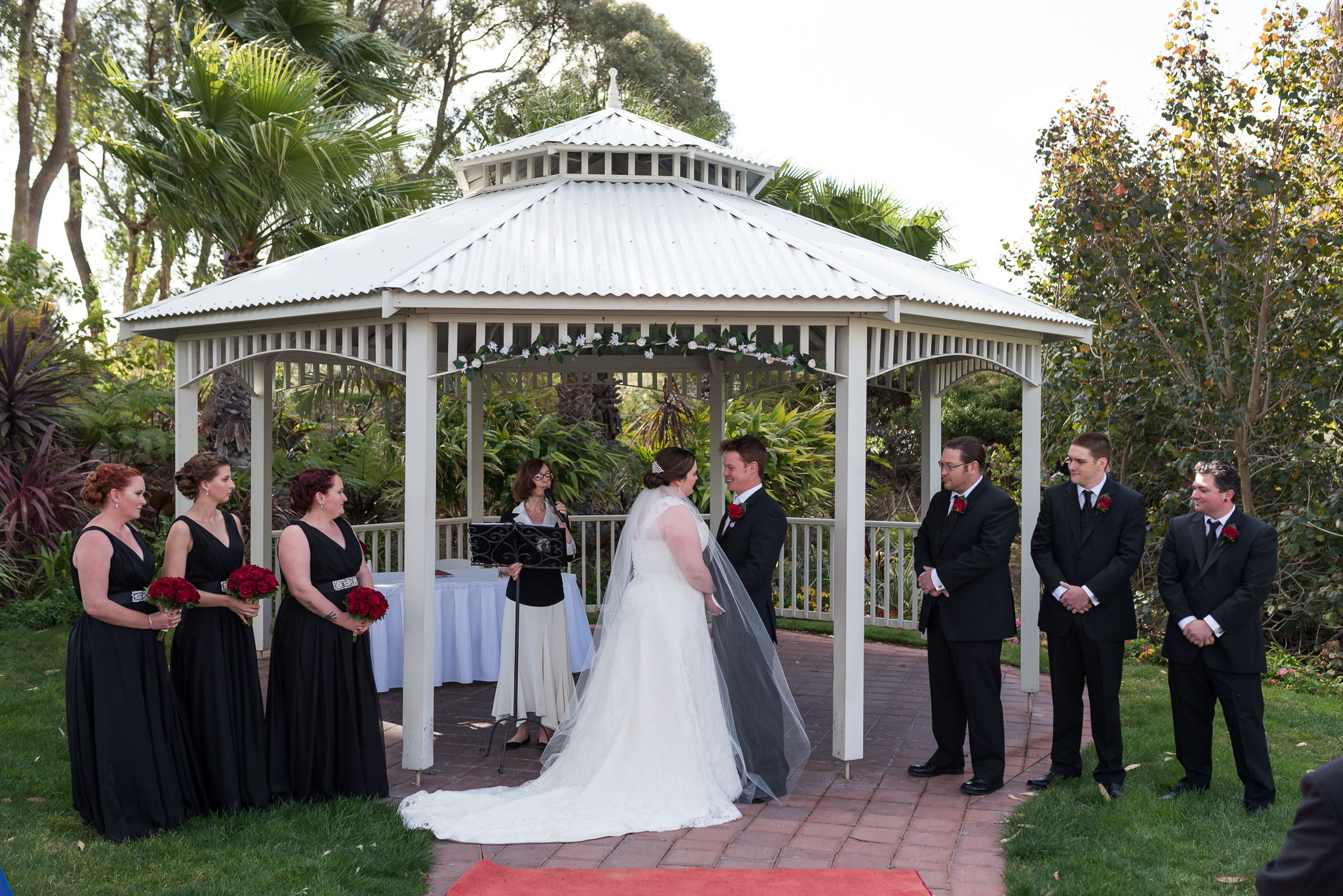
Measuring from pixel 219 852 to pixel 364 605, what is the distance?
4.23 ft

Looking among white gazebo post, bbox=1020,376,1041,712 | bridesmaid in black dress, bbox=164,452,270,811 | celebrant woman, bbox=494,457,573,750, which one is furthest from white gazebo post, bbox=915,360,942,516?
bridesmaid in black dress, bbox=164,452,270,811

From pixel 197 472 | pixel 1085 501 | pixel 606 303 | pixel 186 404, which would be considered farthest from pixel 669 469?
pixel 186 404

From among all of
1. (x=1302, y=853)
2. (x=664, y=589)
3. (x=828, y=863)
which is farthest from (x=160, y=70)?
(x=1302, y=853)

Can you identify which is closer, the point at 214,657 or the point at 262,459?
the point at 214,657

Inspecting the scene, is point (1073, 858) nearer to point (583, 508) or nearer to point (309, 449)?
point (583, 508)

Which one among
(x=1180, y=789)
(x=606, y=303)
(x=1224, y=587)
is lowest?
(x=1180, y=789)

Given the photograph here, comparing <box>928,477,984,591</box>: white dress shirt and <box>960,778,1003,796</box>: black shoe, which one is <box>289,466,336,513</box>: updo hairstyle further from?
<box>960,778,1003,796</box>: black shoe

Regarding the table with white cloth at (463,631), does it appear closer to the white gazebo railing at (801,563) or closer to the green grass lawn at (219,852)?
the white gazebo railing at (801,563)

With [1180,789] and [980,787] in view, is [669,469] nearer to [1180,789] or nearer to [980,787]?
[980,787]

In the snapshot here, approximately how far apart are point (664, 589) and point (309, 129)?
647 centimetres

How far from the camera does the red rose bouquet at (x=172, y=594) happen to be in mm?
4965

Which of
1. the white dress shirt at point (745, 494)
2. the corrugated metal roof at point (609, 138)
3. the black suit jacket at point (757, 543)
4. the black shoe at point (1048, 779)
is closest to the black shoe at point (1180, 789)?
the black shoe at point (1048, 779)

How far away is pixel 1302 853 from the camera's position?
1870 mm

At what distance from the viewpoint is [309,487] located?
5430 mm
